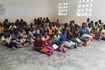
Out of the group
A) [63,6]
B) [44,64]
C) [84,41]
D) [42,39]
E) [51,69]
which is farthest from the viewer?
[63,6]

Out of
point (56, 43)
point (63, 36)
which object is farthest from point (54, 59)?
point (63, 36)

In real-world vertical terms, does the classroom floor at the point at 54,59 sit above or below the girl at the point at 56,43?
below

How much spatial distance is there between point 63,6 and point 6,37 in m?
3.68

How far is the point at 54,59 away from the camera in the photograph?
15.3 feet

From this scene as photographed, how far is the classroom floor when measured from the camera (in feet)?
13.8

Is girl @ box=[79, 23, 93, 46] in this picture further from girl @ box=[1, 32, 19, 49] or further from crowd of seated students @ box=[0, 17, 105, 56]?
girl @ box=[1, 32, 19, 49]

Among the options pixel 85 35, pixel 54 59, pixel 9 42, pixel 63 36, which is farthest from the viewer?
pixel 85 35

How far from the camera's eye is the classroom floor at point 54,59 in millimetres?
4199

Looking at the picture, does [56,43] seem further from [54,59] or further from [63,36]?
[54,59]

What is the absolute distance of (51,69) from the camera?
410cm

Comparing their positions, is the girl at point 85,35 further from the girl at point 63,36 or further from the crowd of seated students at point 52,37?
the girl at point 63,36

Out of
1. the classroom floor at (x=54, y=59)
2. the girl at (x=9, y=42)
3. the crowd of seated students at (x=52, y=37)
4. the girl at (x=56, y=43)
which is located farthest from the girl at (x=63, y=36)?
the girl at (x=9, y=42)

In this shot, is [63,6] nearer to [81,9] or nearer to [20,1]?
[81,9]

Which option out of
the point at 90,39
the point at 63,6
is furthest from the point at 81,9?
the point at 90,39
